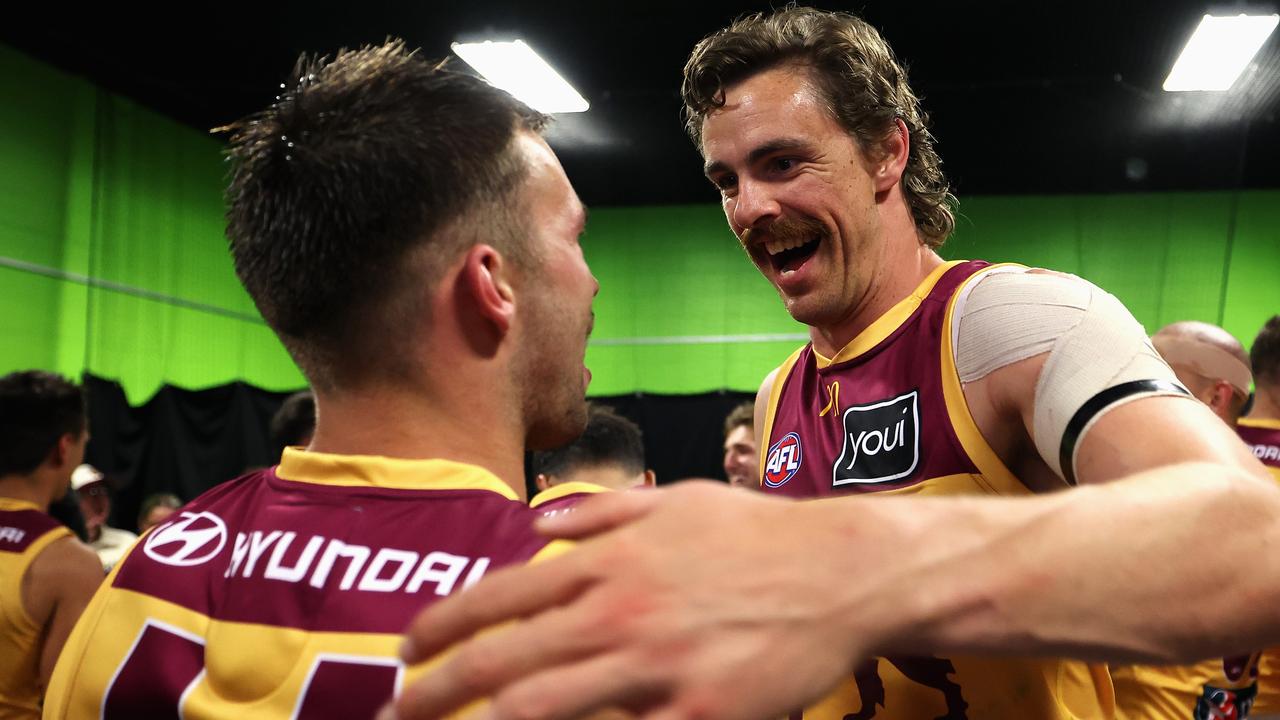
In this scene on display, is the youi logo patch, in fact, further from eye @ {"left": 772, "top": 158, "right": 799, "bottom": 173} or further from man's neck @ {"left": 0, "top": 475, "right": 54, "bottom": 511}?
man's neck @ {"left": 0, "top": 475, "right": 54, "bottom": 511}

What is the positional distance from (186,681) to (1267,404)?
4.37 metres

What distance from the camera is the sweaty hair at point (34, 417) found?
11.6 feet

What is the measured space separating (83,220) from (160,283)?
0.75m

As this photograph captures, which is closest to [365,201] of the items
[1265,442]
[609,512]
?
[609,512]

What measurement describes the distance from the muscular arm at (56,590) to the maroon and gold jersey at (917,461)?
2.57 m

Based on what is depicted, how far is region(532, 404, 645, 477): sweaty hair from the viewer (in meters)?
3.90

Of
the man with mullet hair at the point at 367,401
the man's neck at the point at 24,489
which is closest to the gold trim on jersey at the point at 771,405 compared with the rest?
the man with mullet hair at the point at 367,401

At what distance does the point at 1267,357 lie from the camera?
4234mm

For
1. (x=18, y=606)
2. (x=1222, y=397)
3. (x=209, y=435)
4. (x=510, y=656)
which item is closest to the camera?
(x=510, y=656)

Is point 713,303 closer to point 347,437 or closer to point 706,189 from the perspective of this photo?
point 706,189

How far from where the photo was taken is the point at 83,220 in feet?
24.7

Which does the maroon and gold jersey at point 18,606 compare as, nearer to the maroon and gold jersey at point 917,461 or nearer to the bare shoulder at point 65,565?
the bare shoulder at point 65,565

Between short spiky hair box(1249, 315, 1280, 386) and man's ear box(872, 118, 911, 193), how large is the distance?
2.88 metres

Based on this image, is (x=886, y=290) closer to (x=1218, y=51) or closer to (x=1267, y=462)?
(x=1267, y=462)
